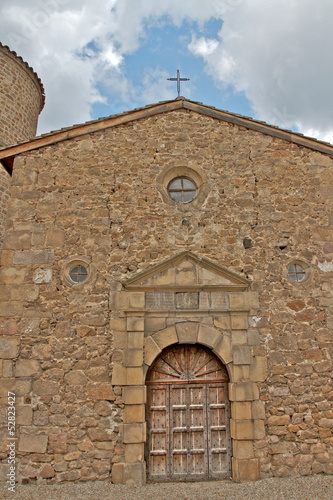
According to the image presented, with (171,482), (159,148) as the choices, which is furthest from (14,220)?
(171,482)

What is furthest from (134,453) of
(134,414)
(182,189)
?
(182,189)

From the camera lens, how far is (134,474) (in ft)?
17.6

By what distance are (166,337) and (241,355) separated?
1.21 meters

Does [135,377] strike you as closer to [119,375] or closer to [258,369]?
[119,375]

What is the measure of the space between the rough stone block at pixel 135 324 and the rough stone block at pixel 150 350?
20cm

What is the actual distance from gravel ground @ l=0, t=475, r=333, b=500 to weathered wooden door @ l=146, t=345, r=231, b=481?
0.25 meters

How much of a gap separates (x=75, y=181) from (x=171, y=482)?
508 centimetres

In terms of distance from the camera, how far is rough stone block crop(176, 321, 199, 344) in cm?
590

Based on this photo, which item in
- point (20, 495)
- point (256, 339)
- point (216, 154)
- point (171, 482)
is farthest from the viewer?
point (216, 154)

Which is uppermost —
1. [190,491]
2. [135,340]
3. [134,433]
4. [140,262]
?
[140,262]

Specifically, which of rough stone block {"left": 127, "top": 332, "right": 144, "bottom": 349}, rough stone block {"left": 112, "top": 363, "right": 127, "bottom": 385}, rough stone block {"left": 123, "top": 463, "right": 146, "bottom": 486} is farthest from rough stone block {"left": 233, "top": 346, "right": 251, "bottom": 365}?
rough stone block {"left": 123, "top": 463, "right": 146, "bottom": 486}

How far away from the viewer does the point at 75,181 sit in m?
6.65

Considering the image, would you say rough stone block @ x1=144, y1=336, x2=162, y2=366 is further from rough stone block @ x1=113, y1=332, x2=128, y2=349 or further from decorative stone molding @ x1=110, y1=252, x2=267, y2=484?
rough stone block @ x1=113, y1=332, x2=128, y2=349

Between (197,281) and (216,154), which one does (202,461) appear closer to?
(197,281)
